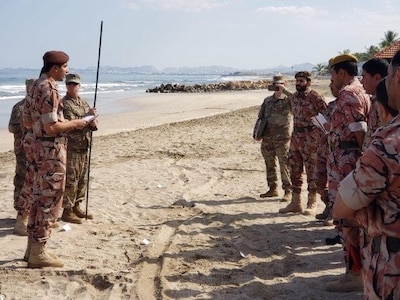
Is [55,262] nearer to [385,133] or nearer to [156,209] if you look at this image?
[156,209]

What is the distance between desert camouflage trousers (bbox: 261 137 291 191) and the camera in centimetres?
799

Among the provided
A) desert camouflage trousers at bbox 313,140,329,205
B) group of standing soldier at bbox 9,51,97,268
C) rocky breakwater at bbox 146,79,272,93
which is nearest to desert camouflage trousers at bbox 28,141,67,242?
group of standing soldier at bbox 9,51,97,268

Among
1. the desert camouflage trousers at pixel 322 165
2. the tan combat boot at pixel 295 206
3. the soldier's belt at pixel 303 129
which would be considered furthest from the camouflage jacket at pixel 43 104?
the tan combat boot at pixel 295 206

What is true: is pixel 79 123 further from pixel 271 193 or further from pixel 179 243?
pixel 271 193

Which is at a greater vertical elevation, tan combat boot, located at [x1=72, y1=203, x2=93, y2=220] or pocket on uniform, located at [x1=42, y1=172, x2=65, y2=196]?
pocket on uniform, located at [x1=42, y1=172, x2=65, y2=196]

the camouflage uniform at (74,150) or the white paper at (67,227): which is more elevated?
the camouflage uniform at (74,150)

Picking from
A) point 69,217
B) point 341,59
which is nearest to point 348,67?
point 341,59

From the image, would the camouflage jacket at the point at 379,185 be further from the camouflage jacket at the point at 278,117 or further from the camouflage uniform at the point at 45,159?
the camouflage jacket at the point at 278,117

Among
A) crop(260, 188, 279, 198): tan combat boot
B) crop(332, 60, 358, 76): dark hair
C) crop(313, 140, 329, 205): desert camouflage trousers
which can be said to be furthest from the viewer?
crop(260, 188, 279, 198): tan combat boot

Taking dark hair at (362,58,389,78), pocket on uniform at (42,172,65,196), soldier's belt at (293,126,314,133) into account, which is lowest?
pocket on uniform at (42,172,65,196)

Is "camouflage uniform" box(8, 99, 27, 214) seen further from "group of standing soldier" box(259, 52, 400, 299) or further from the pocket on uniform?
"group of standing soldier" box(259, 52, 400, 299)

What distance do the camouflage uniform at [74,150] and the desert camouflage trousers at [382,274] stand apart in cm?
491

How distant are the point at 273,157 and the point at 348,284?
3965 millimetres

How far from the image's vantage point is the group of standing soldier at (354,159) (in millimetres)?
2176
